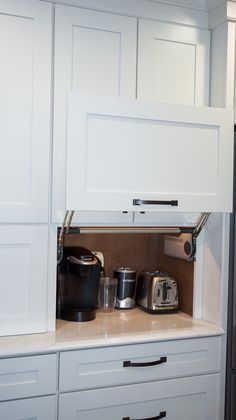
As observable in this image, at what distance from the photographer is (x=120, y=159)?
1767 mm

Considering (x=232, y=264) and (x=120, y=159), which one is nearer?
(x=120, y=159)

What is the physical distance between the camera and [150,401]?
1977mm

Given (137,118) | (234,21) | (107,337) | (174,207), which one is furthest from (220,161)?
(107,337)

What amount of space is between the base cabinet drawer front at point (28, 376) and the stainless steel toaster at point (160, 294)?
0.69 m

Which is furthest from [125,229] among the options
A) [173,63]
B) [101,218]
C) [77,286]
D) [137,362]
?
[173,63]

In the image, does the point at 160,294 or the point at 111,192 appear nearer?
the point at 111,192

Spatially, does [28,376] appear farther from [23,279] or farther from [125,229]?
[125,229]

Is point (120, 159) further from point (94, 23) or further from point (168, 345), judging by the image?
point (168, 345)

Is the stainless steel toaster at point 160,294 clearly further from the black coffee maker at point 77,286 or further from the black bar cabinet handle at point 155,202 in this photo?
the black bar cabinet handle at point 155,202

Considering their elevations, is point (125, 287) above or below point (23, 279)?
below

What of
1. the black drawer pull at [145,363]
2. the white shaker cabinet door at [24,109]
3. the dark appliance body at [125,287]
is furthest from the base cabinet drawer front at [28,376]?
the dark appliance body at [125,287]

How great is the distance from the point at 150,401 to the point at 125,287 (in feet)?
2.02

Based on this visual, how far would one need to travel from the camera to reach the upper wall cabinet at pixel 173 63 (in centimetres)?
211

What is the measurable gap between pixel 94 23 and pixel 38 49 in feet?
0.94
